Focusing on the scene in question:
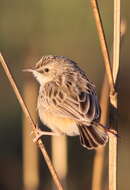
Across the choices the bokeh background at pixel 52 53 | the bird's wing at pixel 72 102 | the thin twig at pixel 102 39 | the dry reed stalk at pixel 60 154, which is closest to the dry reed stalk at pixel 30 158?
the dry reed stalk at pixel 60 154

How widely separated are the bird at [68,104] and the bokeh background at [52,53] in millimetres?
1192

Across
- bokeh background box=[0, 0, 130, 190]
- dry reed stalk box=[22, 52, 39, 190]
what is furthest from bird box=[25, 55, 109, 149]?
bokeh background box=[0, 0, 130, 190]

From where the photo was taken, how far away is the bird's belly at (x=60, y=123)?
5.59 m

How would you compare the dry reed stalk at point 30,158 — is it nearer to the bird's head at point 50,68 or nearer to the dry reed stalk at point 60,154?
the dry reed stalk at point 60,154

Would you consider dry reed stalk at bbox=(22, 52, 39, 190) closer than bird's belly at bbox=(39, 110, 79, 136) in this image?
No

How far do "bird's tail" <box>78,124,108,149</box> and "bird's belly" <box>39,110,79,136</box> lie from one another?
0.21 metres

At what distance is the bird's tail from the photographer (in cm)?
523

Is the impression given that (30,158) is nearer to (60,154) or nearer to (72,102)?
(60,154)

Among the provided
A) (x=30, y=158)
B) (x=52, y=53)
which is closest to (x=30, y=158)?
(x=30, y=158)

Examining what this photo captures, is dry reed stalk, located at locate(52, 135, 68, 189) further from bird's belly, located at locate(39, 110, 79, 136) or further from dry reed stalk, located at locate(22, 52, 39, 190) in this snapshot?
bird's belly, located at locate(39, 110, 79, 136)

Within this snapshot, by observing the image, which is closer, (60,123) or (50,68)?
(60,123)

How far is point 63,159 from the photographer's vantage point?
22.2 feet

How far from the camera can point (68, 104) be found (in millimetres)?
5602

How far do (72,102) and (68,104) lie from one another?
0.12ft
